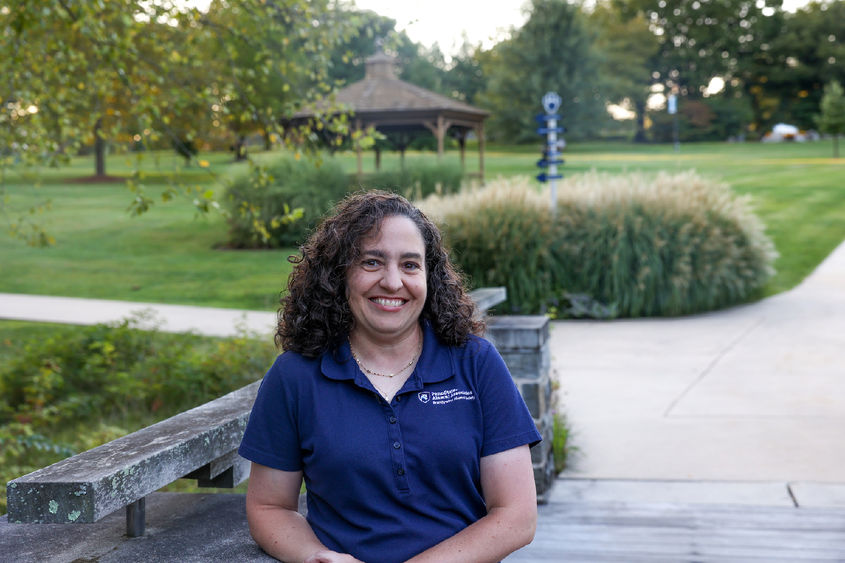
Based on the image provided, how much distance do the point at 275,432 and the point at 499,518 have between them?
0.50m

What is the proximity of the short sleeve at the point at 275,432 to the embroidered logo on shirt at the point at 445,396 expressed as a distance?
0.28 metres

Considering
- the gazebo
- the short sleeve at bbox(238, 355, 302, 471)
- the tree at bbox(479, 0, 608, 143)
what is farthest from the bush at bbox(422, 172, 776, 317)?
the tree at bbox(479, 0, 608, 143)

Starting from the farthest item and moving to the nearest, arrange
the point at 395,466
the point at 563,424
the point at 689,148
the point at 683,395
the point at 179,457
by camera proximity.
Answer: the point at 689,148 → the point at 683,395 → the point at 563,424 → the point at 179,457 → the point at 395,466

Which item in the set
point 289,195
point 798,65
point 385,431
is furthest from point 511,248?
point 798,65

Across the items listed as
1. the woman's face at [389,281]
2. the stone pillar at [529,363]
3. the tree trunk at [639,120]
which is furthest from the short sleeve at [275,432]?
the tree trunk at [639,120]

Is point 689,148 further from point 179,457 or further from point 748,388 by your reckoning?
point 179,457

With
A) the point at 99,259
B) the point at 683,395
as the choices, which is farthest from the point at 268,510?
the point at 99,259

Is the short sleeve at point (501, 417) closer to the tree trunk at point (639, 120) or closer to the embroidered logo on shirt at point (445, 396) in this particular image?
the embroidered logo on shirt at point (445, 396)

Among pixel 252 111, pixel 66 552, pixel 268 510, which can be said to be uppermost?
pixel 252 111

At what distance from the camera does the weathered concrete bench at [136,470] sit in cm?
173

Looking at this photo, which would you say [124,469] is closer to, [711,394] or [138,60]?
[138,60]

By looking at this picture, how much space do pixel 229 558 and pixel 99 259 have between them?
16635 mm

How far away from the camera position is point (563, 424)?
5.66 m

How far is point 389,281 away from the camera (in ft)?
6.79
